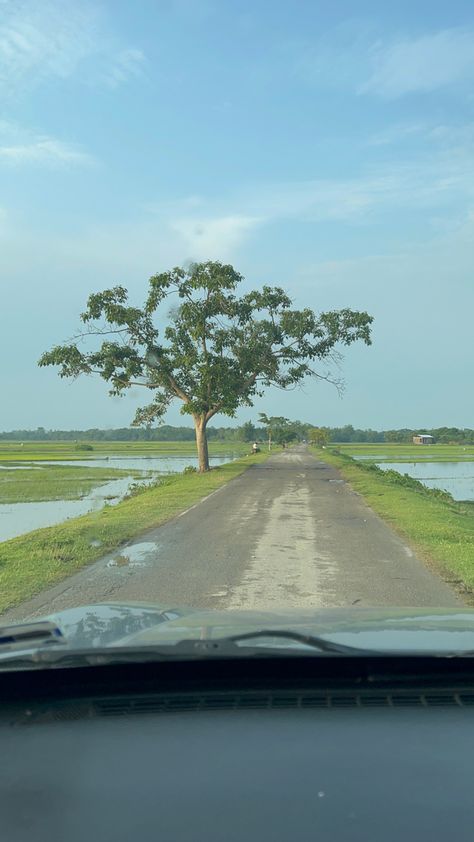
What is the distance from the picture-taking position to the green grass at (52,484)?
93.4 feet

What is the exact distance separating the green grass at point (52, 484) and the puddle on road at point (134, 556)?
15011 millimetres

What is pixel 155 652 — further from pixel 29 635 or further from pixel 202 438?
pixel 202 438

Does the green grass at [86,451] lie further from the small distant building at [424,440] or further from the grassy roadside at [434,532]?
the grassy roadside at [434,532]

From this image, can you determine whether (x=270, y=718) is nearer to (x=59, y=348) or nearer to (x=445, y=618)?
(x=445, y=618)

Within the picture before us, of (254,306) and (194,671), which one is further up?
A: (254,306)

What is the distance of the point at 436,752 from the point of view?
2.50 m

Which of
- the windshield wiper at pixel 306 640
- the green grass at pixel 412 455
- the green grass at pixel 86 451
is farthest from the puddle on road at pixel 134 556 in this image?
the green grass at pixel 412 455

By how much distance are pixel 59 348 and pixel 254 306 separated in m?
8.57

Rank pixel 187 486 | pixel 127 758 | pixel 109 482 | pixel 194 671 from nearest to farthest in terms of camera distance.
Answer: pixel 127 758
pixel 194 671
pixel 187 486
pixel 109 482

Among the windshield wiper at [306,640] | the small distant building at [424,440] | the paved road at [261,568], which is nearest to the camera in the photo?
the windshield wiper at [306,640]

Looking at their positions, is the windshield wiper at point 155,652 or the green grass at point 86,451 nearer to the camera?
the windshield wiper at point 155,652

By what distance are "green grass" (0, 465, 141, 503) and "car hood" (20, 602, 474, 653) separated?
23506 millimetres

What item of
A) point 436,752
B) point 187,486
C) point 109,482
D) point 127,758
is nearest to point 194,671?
point 127,758

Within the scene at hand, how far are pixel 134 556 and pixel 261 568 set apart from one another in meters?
2.10
